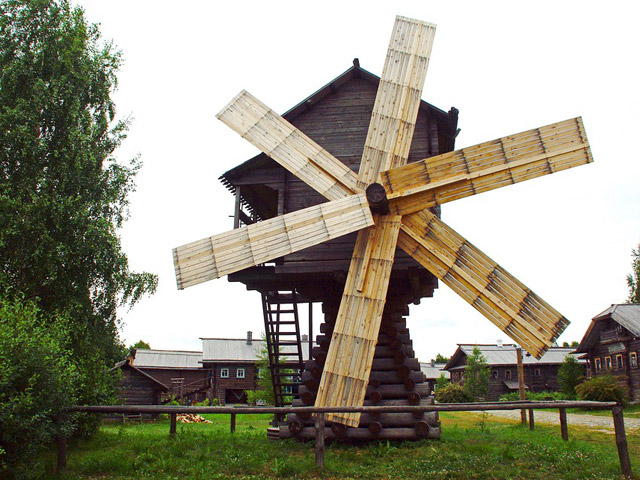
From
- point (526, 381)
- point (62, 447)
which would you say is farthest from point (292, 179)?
point (526, 381)

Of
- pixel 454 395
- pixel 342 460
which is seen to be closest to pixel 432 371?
pixel 454 395

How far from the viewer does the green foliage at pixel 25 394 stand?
6980mm

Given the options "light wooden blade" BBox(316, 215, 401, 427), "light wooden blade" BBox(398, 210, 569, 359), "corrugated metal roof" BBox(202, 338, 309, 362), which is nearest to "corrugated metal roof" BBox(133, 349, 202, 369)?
"corrugated metal roof" BBox(202, 338, 309, 362)

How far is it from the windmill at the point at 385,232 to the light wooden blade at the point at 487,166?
0.06 ft

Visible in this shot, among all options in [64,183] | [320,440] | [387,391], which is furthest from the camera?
[64,183]

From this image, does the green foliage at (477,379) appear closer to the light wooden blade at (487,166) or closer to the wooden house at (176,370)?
the wooden house at (176,370)

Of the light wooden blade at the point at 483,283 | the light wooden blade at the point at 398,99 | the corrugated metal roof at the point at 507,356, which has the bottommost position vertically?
the corrugated metal roof at the point at 507,356

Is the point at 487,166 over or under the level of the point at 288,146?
under

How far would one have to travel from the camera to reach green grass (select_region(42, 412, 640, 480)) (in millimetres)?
7855

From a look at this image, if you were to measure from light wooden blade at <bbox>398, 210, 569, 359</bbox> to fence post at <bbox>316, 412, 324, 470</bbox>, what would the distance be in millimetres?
3418

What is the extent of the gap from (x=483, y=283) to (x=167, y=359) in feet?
146

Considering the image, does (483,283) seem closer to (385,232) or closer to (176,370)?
(385,232)

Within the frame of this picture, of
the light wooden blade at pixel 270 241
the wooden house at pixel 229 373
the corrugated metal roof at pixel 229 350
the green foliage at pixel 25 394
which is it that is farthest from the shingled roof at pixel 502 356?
the green foliage at pixel 25 394

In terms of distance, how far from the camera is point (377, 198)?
998 cm
